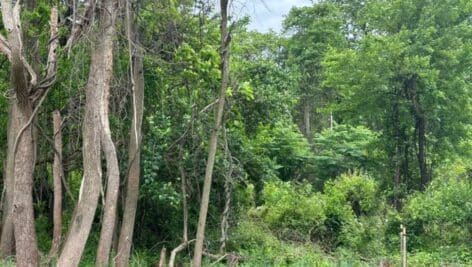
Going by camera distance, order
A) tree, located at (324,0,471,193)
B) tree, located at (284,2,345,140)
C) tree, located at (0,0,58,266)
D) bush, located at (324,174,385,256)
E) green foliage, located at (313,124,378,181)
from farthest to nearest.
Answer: tree, located at (284,2,345,140), green foliage, located at (313,124,378,181), tree, located at (324,0,471,193), bush, located at (324,174,385,256), tree, located at (0,0,58,266)

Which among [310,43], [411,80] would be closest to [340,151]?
[411,80]

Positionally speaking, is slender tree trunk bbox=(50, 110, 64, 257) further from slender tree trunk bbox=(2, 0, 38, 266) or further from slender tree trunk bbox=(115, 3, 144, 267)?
slender tree trunk bbox=(2, 0, 38, 266)

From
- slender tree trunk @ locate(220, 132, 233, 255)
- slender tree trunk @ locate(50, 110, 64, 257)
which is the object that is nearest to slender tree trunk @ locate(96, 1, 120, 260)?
slender tree trunk @ locate(50, 110, 64, 257)

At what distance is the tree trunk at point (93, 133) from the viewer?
674 cm

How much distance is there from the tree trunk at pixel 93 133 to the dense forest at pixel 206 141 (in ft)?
0.06

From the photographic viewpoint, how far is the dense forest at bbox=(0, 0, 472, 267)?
749cm

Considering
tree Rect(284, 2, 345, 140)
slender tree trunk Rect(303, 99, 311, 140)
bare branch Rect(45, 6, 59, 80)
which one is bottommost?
bare branch Rect(45, 6, 59, 80)

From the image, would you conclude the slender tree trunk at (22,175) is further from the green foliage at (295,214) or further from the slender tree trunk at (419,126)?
the slender tree trunk at (419,126)

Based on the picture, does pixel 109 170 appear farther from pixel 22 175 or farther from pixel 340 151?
pixel 340 151

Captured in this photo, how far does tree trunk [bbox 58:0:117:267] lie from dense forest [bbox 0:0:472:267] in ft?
0.06

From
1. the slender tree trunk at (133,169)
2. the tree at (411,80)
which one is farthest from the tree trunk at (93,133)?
the tree at (411,80)

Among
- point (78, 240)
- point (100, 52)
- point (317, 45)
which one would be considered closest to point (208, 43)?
point (100, 52)

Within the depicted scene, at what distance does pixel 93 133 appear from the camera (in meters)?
7.05

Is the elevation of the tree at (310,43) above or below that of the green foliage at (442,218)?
above
